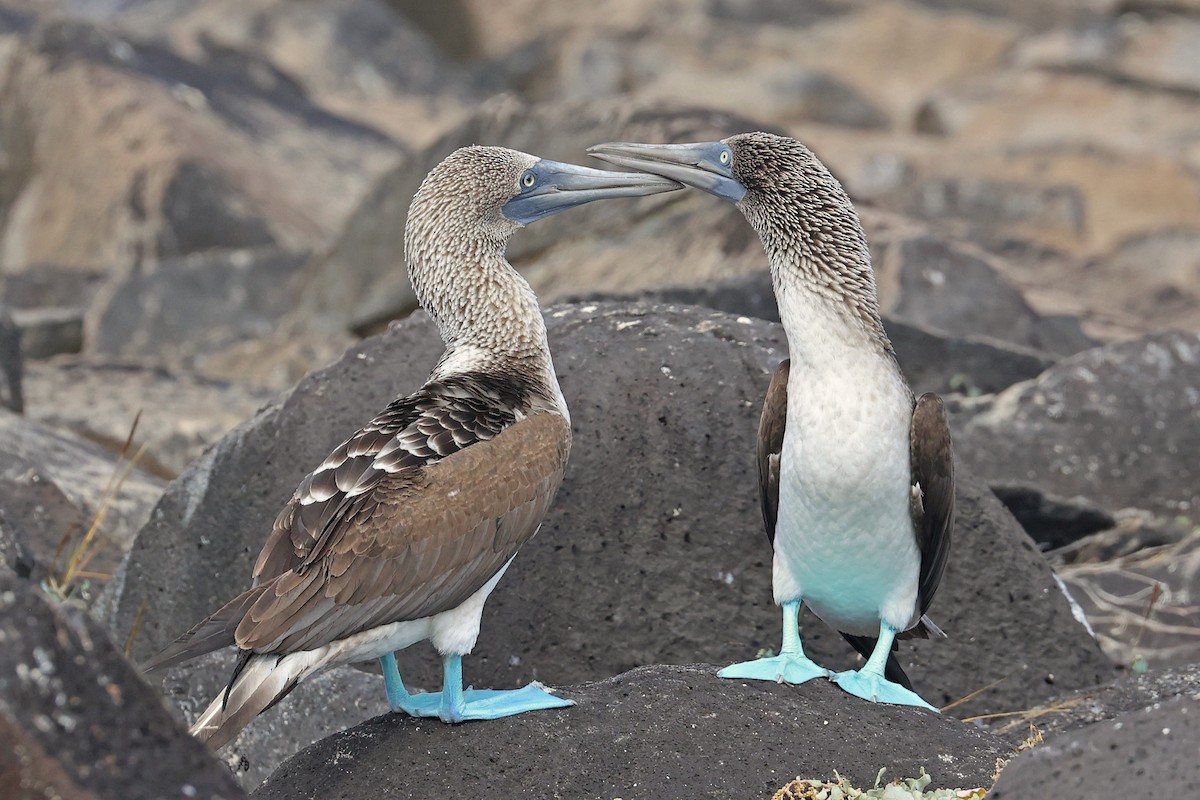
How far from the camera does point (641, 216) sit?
1127cm

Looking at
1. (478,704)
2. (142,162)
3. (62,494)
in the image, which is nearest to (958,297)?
(62,494)

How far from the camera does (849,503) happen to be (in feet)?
17.0

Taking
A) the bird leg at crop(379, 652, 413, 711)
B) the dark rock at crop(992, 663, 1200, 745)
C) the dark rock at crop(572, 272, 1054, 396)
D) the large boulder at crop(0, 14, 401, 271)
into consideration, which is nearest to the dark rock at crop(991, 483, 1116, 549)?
the dark rock at crop(572, 272, 1054, 396)

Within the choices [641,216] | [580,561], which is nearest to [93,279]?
[641,216]

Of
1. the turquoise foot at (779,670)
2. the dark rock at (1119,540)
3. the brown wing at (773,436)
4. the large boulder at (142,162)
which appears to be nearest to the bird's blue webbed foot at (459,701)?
the turquoise foot at (779,670)

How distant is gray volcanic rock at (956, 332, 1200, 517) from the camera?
27.7 ft

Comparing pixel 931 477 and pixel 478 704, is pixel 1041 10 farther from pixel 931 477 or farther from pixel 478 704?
pixel 478 704

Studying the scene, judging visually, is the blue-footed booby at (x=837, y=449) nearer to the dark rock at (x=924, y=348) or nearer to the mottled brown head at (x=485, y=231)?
the mottled brown head at (x=485, y=231)

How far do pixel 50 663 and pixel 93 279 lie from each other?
47.5 feet

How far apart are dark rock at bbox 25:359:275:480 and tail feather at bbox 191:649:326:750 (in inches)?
204

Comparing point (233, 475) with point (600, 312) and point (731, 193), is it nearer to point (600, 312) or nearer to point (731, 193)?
point (600, 312)

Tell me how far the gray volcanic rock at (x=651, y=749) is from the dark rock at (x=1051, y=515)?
2.89m

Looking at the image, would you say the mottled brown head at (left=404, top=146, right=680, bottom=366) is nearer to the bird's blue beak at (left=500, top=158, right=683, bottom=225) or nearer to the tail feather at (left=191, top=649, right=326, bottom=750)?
the bird's blue beak at (left=500, top=158, right=683, bottom=225)

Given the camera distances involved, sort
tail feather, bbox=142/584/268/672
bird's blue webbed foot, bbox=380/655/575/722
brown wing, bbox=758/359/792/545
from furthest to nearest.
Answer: brown wing, bbox=758/359/792/545
bird's blue webbed foot, bbox=380/655/575/722
tail feather, bbox=142/584/268/672
